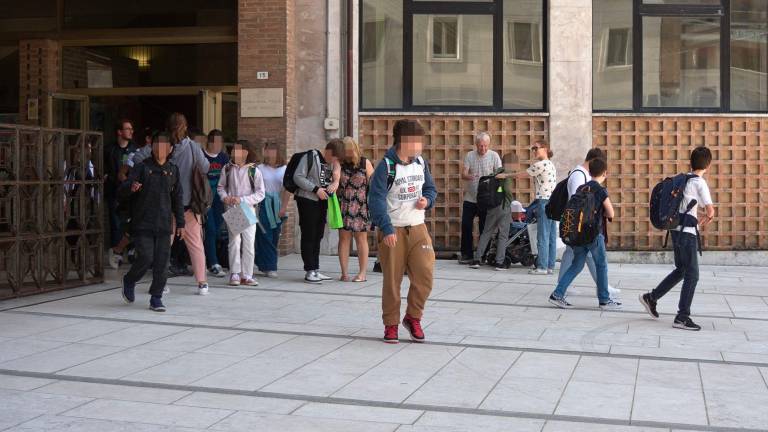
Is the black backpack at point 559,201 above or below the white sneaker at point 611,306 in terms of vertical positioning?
above

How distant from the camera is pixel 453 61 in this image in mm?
16203

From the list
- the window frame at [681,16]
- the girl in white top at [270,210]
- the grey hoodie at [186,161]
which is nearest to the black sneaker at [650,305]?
the grey hoodie at [186,161]

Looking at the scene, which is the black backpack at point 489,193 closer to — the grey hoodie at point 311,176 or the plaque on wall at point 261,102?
the grey hoodie at point 311,176

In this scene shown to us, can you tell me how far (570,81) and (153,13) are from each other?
686 centimetres

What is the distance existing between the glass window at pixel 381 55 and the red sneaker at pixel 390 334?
324 inches

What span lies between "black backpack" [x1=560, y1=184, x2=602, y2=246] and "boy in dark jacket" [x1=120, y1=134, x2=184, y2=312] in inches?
155

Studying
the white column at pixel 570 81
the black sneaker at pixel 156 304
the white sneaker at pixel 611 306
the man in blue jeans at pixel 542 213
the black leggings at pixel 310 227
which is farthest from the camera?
the white column at pixel 570 81

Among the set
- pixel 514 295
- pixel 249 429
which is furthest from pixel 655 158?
pixel 249 429

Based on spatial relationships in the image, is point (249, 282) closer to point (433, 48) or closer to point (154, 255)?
point (154, 255)

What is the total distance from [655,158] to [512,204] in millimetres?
2639

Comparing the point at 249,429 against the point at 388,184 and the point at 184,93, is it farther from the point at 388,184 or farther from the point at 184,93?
the point at 184,93

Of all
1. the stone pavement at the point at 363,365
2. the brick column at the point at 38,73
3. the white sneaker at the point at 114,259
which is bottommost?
the stone pavement at the point at 363,365

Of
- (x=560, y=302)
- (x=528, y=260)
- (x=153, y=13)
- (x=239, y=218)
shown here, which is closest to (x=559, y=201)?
(x=560, y=302)

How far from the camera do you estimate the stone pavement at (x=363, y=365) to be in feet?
19.6
